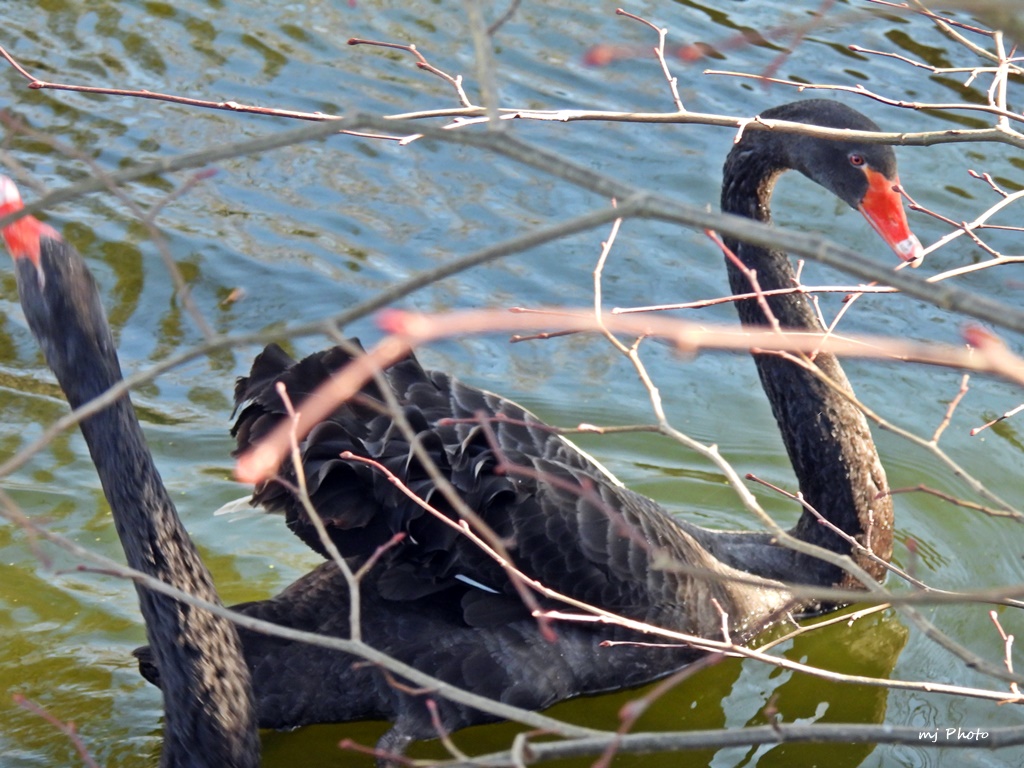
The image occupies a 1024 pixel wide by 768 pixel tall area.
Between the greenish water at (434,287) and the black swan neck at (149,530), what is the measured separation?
1.95ft

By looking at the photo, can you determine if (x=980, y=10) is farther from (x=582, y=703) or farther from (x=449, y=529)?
(x=582, y=703)

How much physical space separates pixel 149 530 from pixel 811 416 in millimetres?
2200

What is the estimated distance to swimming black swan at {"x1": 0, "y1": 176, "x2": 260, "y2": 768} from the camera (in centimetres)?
296

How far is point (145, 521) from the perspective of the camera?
307 centimetres

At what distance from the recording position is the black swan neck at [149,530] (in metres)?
2.97

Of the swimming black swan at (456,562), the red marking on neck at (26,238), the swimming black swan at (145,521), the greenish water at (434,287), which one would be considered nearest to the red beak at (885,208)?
the swimming black swan at (456,562)

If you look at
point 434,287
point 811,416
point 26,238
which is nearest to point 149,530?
point 26,238

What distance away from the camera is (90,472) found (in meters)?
4.81

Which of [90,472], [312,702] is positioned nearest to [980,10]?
[312,702]

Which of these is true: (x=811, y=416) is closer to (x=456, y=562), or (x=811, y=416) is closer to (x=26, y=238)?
(x=456, y=562)

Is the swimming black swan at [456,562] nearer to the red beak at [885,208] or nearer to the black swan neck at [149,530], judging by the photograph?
the red beak at [885,208]

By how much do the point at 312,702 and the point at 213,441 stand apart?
166cm

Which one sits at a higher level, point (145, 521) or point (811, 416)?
point (145, 521)

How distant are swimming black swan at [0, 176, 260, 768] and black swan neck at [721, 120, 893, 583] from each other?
6.45ft
